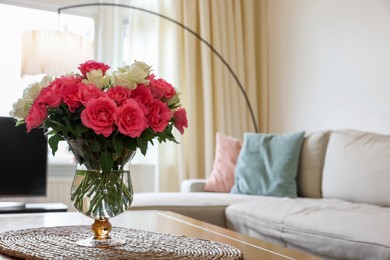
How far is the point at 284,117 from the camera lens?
13.5ft

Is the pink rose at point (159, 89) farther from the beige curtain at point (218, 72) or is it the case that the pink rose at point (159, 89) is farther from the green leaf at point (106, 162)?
the beige curtain at point (218, 72)

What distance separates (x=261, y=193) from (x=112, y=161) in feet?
6.52

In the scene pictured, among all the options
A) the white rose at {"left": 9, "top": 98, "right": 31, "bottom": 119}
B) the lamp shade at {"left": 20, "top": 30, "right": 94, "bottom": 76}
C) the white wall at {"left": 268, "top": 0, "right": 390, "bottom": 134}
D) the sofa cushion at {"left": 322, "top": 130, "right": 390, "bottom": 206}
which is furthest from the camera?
the white wall at {"left": 268, "top": 0, "right": 390, "bottom": 134}

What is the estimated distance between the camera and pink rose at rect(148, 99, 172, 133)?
119 centimetres

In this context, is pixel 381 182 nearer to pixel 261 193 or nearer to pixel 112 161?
pixel 261 193

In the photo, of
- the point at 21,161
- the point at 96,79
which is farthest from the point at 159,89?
the point at 21,161

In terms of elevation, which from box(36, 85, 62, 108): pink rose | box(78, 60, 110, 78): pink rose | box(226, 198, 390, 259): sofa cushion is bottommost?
box(226, 198, 390, 259): sofa cushion

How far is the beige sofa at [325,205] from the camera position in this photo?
181cm

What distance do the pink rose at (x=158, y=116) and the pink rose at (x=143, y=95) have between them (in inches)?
0.5

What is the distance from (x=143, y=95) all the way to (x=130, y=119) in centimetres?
9

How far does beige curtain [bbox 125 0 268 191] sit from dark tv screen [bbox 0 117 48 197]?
46.9 inches

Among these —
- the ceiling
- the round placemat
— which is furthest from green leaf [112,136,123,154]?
the ceiling

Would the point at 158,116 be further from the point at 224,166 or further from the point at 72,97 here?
the point at 224,166

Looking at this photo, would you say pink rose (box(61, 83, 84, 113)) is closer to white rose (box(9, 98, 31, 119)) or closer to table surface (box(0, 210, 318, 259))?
white rose (box(9, 98, 31, 119))
